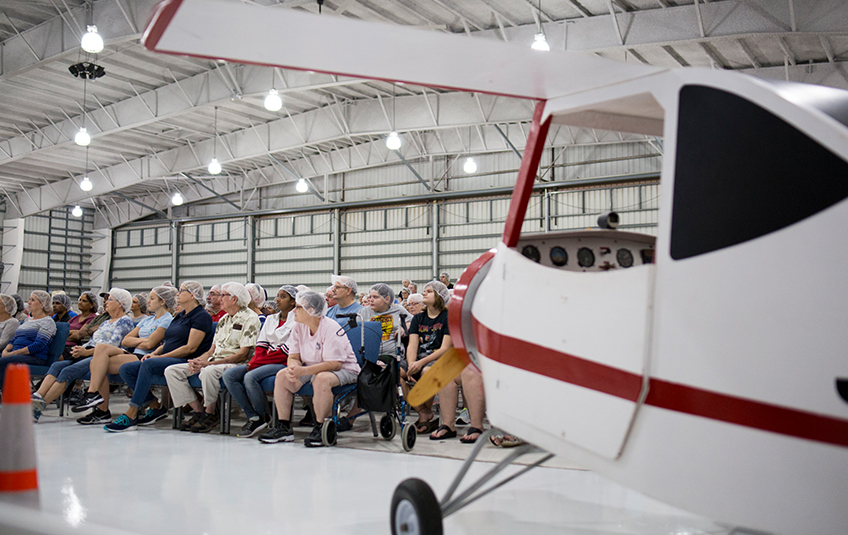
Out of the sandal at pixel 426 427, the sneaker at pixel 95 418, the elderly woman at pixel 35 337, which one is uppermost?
the elderly woman at pixel 35 337

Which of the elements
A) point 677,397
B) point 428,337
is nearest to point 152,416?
point 428,337

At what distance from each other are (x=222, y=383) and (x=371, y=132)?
34.7ft

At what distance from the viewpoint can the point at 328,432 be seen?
510 centimetres

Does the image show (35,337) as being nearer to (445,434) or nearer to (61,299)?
(61,299)

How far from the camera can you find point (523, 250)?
2.53 metres

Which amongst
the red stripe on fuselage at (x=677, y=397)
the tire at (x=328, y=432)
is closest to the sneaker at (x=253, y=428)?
the tire at (x=328, y=432)

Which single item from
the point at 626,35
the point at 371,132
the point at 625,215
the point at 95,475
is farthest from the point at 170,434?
the point at 625,215

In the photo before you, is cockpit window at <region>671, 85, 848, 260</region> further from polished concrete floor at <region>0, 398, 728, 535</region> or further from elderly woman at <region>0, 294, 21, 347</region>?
elderly woman at <region>0, 294, 21, 347</region>

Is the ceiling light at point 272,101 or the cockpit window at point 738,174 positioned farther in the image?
the ceiling light at point 272,101

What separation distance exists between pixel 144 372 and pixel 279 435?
1592 millimetres

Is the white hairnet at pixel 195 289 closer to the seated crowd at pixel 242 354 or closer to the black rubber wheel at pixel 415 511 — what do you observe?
the seated crowd at pixel 242 354

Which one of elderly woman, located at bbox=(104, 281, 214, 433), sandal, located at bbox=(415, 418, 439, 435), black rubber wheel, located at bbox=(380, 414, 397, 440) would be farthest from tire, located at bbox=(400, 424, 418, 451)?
elderly woman, located at bbox=(104, 281, 214, 433)

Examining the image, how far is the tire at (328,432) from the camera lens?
507cm

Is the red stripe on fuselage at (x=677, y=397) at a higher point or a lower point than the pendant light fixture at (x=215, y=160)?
lower
